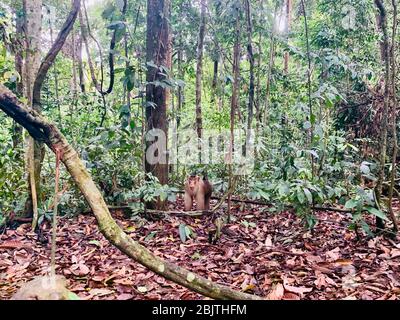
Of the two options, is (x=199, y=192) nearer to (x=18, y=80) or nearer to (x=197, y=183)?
(x=197, y=183)

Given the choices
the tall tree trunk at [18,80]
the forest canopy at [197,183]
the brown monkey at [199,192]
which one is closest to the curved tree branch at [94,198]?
the forest canopy at [197,183]

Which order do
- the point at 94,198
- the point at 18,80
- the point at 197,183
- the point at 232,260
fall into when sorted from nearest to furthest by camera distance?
the point at 94,198, the point at 232,260, the point at 18,80, the point at 197,183

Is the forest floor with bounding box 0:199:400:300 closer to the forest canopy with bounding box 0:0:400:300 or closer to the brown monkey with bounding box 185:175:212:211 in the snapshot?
the forest canopy with bounding box 0:0:400:300

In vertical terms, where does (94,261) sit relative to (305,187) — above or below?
below

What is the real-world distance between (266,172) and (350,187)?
96cm

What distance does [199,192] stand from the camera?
4383 millimetres

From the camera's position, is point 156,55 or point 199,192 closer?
point 156,55

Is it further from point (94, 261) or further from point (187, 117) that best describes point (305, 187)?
point (187, 117)

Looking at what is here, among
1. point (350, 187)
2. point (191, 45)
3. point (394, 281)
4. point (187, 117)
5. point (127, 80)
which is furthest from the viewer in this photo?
point (187, 117)

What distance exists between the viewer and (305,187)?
10.6ft

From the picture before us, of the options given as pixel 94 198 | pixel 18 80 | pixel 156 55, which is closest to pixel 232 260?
pixel 94 198

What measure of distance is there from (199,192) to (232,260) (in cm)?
141

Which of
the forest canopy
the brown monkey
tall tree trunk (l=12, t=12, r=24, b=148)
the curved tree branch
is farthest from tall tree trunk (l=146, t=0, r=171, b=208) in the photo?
the curved tree branch
